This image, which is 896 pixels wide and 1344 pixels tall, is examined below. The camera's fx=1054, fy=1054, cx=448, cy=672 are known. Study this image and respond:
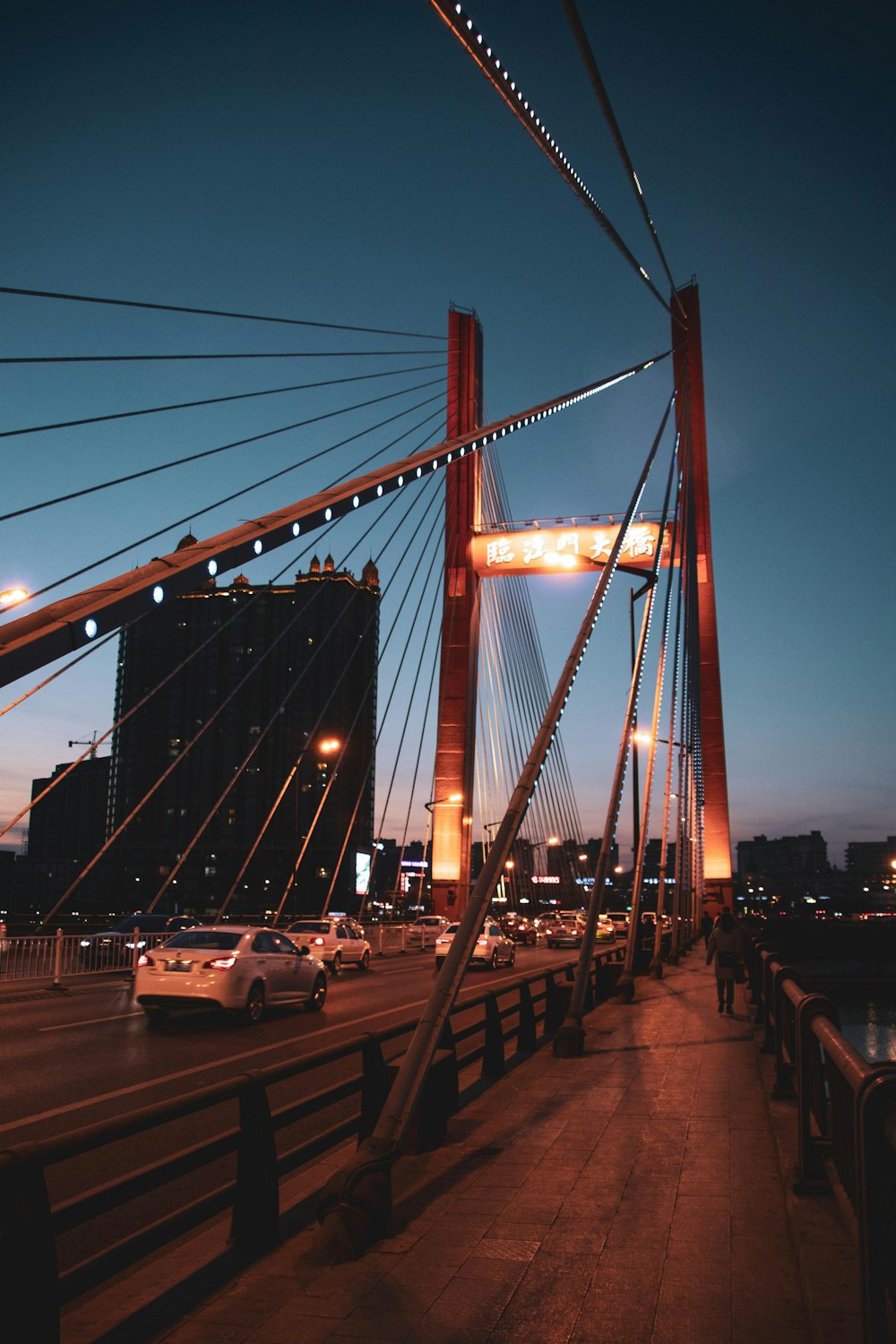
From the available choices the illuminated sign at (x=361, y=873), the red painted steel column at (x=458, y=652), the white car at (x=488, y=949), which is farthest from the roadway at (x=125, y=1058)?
the illuminated sign at (x=361, y=873)

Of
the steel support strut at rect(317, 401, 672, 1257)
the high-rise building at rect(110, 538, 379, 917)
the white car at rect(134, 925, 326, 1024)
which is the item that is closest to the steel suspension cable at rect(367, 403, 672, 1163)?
the steel support strut at rect(317, 401, 672, 1257)

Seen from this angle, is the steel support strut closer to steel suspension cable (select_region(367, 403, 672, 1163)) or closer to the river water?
steel suspension cable (select_region(367, 403, 672, 1163))

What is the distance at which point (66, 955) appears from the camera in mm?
23234

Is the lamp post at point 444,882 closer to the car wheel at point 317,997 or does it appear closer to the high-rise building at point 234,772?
the car wheel at point 317,997

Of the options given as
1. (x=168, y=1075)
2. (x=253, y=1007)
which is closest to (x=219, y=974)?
(x=253, y=1007)

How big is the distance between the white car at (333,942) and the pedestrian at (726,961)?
452 inches

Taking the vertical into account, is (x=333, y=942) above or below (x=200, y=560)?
below

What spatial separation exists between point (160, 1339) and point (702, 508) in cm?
3900

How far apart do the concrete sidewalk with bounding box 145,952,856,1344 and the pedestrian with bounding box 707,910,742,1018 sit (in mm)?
8037

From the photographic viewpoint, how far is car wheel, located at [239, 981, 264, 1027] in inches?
632

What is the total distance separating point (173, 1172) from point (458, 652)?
32.2m

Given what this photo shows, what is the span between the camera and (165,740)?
124 meters

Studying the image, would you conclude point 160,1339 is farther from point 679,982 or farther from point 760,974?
point 679,982

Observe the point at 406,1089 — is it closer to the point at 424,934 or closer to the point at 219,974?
the point at 219,974
